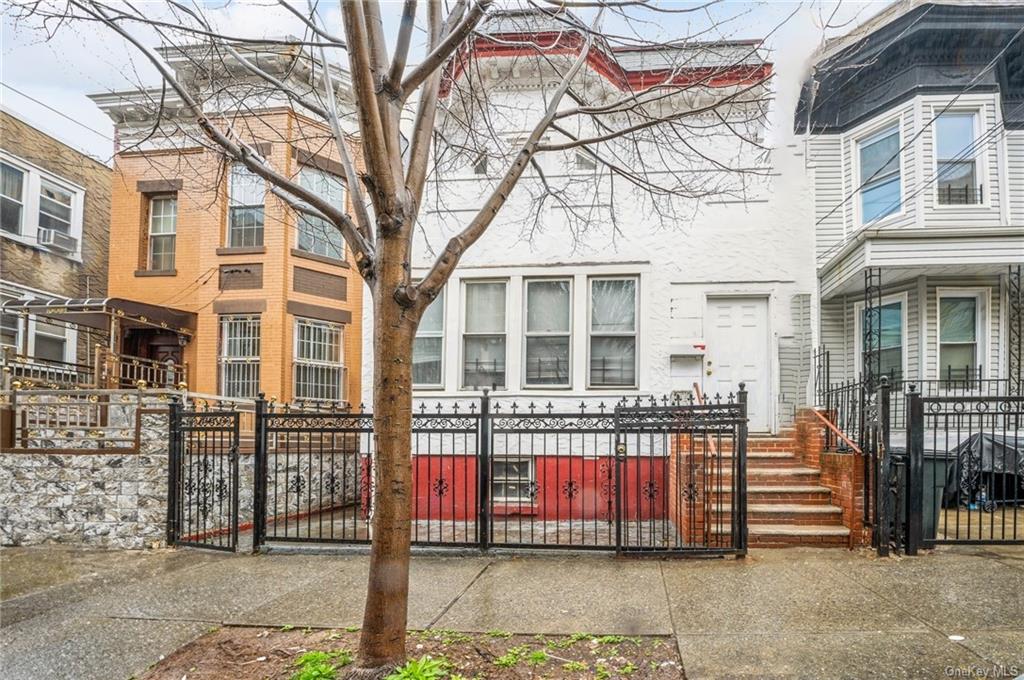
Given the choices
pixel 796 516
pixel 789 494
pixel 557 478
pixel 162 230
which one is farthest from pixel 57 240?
pixel 796 516

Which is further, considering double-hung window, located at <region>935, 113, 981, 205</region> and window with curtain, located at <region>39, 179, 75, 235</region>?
window with curtain, located at <region>39, 179, 75, 235</region>

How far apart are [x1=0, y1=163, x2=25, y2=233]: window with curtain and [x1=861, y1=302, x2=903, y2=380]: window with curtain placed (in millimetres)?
16713

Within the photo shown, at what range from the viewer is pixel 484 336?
10.5 metres

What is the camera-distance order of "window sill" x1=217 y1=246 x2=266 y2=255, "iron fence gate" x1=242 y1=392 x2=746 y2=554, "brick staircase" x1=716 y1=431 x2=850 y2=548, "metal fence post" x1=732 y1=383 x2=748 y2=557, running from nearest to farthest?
"metal fence post" x1=732 y1=383 x2=748 y2=557 < "iron fence gate" x1=242 y1=392 x2=746 y2=554 < "brick staircase" x1=716 y1=431 x2=850 y2=548 < "window sill" x1=217 y1=246 x2=266 y2=255

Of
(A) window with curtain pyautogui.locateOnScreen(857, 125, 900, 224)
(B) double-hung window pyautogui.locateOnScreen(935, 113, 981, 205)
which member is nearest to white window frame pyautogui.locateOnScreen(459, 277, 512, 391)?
(A) window with curtain pyautogui.locateOnScreen(857, 125, 900, 224)

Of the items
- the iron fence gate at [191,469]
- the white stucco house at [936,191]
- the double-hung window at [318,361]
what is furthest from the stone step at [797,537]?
the double-hung window at [318,361]

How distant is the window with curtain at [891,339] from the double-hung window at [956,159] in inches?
76.0

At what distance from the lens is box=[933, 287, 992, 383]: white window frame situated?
34.4 feet

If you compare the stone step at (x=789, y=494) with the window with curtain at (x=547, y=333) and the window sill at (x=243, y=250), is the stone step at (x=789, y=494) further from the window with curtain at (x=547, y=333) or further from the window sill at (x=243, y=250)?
the window sill at (x=243, y=250)

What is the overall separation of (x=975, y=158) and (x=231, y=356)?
13.8m

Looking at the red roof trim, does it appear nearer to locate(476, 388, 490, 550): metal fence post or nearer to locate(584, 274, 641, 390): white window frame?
locate(584, 274, 641, 390): white window frame

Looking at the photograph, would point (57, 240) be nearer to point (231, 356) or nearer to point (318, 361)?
point (231, 356)

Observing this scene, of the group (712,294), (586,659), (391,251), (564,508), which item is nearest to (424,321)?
(564,508)

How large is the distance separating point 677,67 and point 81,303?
10.4 m
